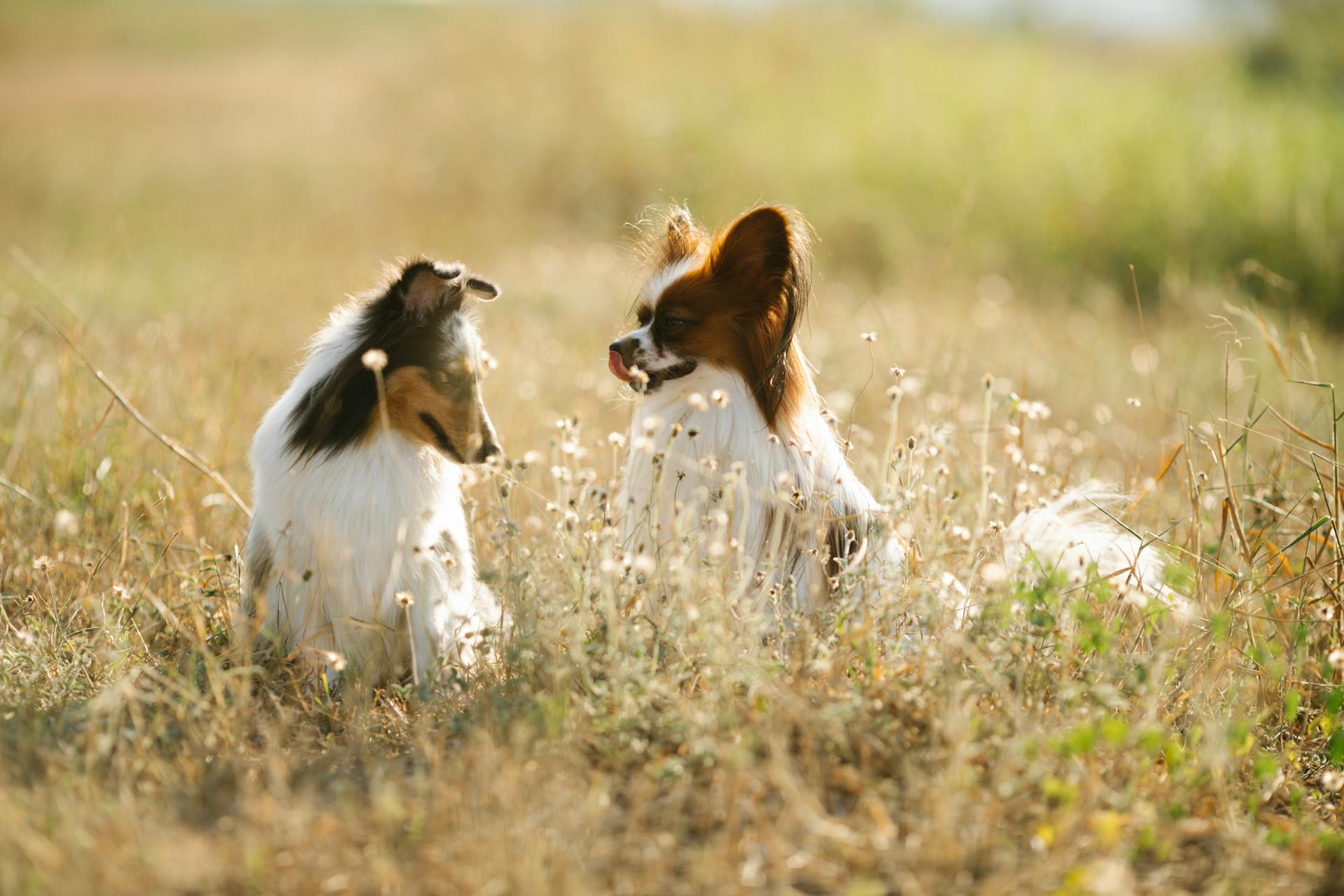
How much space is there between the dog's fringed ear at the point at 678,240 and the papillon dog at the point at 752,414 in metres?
0.07

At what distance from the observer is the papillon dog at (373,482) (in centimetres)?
320

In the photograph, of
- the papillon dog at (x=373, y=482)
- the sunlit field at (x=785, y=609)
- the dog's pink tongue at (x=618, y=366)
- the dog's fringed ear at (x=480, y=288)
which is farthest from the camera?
the dog's pink tongue at (x=618, y=366)

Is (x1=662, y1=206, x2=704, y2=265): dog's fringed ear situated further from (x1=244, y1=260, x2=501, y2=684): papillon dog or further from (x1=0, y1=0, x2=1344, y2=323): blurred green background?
(x1=0, y1=0, x2=1344, y2=323): blurred green background

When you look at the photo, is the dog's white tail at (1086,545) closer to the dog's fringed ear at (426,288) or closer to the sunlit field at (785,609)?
the sunlit field at (785,609)

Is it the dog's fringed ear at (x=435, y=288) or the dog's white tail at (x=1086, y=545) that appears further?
the dog's white tail at (x=1086, y=545)

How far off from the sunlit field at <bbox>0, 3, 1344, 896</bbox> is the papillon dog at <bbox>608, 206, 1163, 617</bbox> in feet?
0.63

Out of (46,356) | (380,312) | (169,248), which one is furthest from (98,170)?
(380,312)

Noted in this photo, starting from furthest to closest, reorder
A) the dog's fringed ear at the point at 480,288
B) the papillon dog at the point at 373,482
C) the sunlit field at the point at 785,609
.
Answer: the dog's fringed ear at the point at 480,288 < the papillon dog at the point at 373,482 < the sunlit field at the point at 785,609

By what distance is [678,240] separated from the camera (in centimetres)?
391

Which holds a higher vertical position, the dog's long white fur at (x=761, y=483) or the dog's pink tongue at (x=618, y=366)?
the dog's pink tongue at (x=618, y=366)

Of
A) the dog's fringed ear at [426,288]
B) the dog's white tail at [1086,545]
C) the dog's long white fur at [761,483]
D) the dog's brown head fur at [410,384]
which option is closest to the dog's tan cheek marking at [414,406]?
the dog's brown head fur at [410,384]

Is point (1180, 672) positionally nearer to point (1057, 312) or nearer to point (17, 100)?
point (1057, 312)

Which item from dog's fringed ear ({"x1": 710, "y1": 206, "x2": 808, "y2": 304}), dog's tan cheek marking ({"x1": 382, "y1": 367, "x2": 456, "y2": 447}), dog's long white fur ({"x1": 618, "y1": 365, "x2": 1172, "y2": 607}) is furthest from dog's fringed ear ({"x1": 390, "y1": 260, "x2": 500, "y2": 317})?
dog's fringed ear ({"x1": 710, "y1": 206, "x2": 808, "y2": 304})

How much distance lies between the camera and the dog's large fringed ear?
355 centimetres
